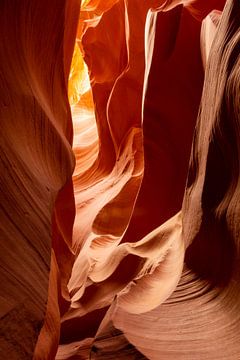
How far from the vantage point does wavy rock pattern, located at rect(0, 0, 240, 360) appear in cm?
130

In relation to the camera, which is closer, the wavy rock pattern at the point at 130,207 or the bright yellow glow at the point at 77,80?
the wavy rock pattern at the point at 130,207

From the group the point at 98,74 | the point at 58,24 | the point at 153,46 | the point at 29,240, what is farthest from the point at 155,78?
the point at 29,240

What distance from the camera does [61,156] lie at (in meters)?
1.77

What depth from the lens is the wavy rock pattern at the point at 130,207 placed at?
51.2 inches

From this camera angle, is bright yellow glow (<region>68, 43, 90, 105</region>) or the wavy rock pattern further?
bright yellow glow (<region>68, 43, 90, 105</region>)

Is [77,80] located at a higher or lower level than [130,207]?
higher

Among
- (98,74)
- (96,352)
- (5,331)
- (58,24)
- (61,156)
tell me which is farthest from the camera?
(98,74)

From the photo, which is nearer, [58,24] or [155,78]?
[58,24]

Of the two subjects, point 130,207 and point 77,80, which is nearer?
point 130,207

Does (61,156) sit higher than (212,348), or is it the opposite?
(61,156)

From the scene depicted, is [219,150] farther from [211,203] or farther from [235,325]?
[235,325]

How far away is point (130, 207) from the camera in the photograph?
2799 millimetres

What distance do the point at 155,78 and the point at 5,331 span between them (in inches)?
68.5

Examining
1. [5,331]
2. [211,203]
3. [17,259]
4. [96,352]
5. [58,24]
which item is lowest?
[96,352]
